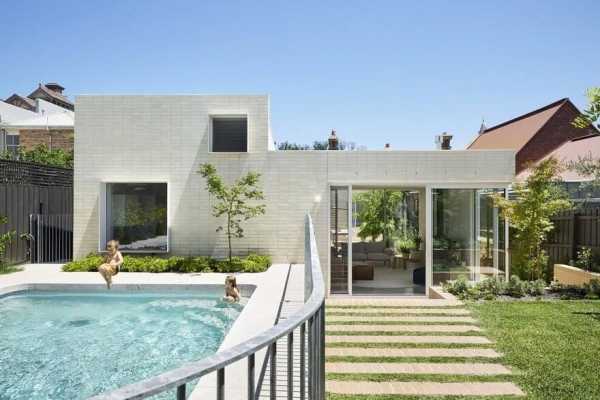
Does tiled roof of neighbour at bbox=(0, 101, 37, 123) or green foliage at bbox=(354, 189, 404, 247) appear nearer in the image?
green foliage at bbox=(354, 189, 404, 247)

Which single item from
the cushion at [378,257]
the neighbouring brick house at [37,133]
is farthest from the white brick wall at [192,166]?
the neighbouring brick house at [37,133]

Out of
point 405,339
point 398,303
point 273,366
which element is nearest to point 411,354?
point 405,339

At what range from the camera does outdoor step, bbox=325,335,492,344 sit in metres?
5.91

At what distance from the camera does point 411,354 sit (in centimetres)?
542

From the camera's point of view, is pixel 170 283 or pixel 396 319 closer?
pixel 396 319

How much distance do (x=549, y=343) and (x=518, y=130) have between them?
67.1ft

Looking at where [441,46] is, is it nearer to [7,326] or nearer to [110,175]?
[110,175]

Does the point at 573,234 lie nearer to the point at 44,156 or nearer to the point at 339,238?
the point at 339,238

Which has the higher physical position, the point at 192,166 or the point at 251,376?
the point at 192,166

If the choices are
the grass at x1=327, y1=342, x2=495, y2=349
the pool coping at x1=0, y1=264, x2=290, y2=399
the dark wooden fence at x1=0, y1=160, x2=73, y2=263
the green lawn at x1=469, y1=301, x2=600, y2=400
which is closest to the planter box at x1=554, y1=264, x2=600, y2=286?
the green lawn at x1=469, y1=301, x2=600, y2=400

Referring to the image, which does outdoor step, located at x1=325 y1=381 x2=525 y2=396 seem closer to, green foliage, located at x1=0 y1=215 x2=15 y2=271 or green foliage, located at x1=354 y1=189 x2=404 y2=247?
green foliage, located at x1=0 y1=215 x2=15 y2=271

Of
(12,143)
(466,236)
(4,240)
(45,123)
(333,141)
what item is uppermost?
(45,123)

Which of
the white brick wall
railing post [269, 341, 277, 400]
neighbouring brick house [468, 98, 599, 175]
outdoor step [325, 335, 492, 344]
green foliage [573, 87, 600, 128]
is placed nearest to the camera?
railing post [269, 341, 277, 400]

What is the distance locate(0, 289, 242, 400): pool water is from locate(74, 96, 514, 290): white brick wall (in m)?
3.28
